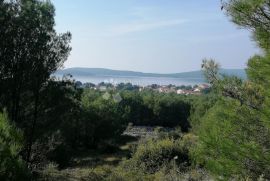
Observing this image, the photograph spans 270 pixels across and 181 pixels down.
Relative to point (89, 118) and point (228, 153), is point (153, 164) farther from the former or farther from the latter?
point (89, 118)

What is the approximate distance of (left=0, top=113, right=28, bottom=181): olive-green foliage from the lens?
6.00m

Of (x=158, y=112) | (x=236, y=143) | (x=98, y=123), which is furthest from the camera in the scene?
(x=158, y=112)

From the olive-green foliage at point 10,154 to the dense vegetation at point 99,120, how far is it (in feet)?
0.05

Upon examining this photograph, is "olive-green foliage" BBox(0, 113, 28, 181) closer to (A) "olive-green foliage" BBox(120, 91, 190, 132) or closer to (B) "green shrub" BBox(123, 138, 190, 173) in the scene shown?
(B) "green shrub" BBox(123, 138, 190, 173)

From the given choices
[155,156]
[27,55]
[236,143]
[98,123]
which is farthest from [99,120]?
[236,143]

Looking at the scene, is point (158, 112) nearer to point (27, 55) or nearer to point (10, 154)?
point (27, 55)

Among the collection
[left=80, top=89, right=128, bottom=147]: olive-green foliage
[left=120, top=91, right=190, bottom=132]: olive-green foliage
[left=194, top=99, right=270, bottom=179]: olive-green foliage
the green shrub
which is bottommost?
[left=120, top=91, right=190, bottom=132]: olive-green foliage

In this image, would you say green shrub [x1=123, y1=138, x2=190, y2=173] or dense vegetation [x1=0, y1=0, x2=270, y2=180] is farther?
green shrub [x1=123, y1=138, x2=190, y2=173]

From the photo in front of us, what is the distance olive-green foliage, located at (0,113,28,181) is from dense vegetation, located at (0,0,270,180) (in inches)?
0.5

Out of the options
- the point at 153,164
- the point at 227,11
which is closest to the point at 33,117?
the point at 153,164

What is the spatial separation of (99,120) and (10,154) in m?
47.1

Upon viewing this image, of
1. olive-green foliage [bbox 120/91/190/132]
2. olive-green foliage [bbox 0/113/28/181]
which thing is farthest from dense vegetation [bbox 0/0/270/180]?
olive-green foliage [bbox 120/91/190/132]

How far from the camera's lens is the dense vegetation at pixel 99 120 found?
7.23 meters

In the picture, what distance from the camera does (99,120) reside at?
53.1 m
